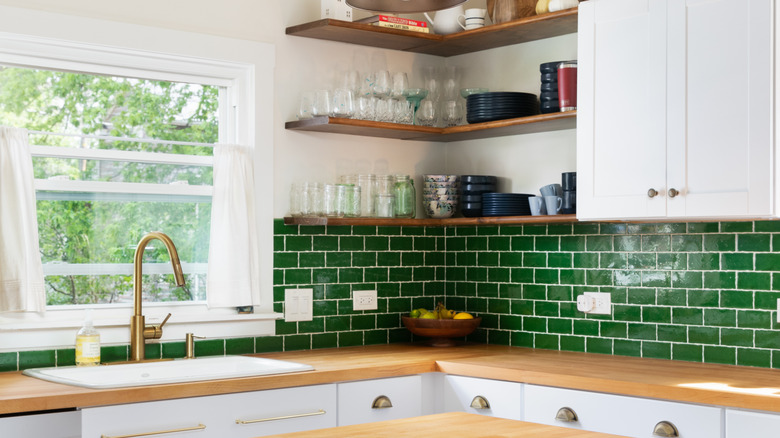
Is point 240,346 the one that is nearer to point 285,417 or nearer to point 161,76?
point 285,417

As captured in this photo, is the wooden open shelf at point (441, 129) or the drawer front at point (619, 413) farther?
the wooden open shelf at point (441, 129)

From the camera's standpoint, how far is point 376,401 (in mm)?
3502

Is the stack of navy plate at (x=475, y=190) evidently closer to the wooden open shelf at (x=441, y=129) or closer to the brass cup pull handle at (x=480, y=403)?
the wooden open shelf at (x=441, y=129)

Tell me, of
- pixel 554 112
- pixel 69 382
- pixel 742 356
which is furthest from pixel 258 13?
pixel 742 356

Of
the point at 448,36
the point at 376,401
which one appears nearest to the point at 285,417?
the point at 376,401

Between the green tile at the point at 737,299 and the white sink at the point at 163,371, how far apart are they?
162 centimetres

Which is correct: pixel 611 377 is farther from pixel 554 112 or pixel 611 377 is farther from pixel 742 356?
pixel 554 112

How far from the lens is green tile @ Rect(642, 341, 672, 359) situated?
3766 mm

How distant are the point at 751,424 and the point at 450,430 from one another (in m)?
1.19

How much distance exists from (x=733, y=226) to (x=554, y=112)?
0.87 meters

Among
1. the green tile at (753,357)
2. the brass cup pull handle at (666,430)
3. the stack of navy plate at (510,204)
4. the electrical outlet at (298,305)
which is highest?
the stack of navy plate at (510,204)

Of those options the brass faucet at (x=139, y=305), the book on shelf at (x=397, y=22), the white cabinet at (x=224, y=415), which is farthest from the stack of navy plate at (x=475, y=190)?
the brass faucet at (x=139, y=305)

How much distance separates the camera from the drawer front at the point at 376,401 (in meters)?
3.42

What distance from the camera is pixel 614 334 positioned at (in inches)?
156
